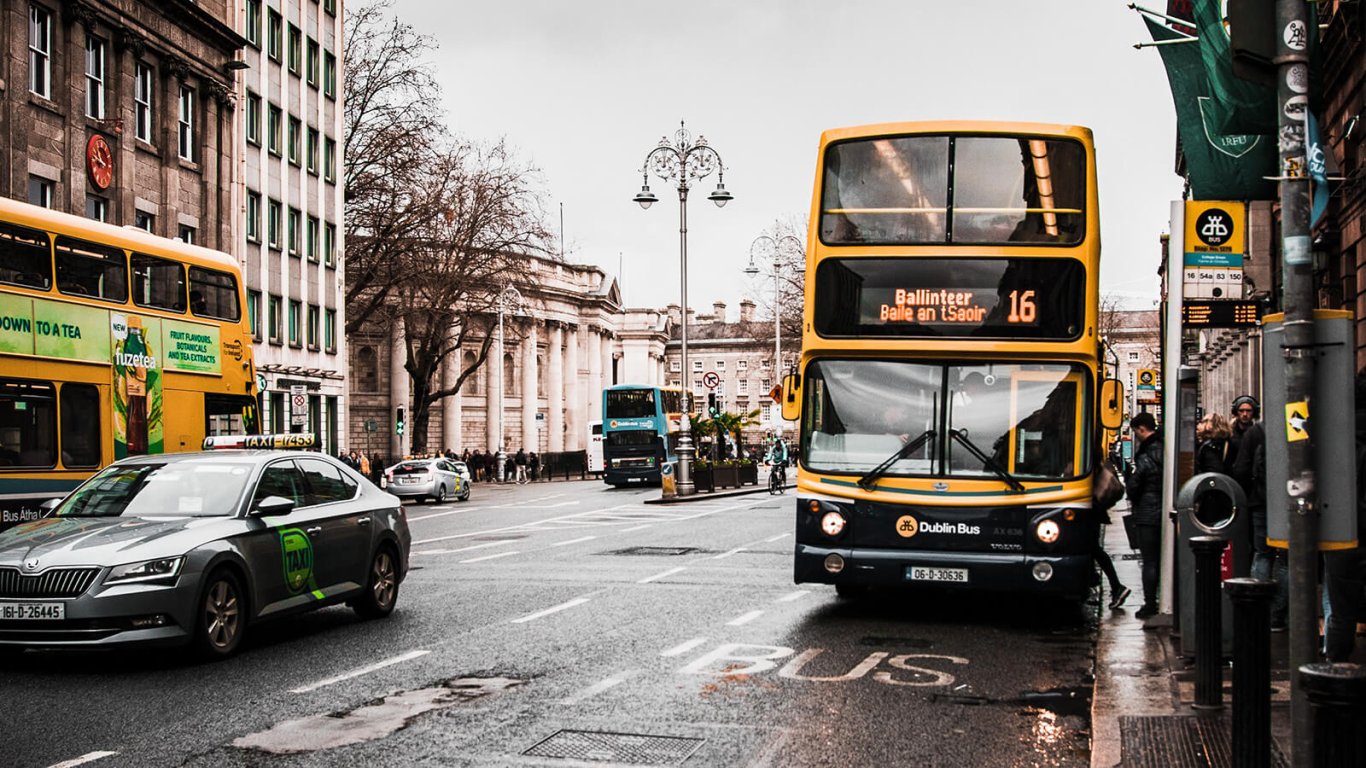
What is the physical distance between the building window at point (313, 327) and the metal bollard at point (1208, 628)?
4902cm

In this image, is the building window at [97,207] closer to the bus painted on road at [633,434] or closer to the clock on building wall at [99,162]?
the clock on building wall at [99,162]

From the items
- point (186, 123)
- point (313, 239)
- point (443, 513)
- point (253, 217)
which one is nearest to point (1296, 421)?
point (443, 513)

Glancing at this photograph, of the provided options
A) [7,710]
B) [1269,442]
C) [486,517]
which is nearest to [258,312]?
[486,517]

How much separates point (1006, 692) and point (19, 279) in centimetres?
1253

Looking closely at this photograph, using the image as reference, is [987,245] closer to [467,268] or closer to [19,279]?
[19,279]

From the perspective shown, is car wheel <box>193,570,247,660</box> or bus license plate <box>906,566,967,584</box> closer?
car wheel <box>193,570,247,660</box>

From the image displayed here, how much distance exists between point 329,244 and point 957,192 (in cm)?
4595

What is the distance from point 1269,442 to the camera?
18.1ft

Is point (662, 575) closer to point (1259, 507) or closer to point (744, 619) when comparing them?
point (744, 619)

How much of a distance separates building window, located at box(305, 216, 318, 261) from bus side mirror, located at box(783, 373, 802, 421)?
4398 cm

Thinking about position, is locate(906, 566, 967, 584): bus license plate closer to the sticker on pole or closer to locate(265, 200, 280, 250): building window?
the sticker on pole

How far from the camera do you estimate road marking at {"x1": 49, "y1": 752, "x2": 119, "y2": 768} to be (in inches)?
278

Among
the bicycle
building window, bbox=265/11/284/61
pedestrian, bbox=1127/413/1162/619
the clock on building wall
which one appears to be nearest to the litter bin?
pedestrian, bbox=1127/413/1162/619

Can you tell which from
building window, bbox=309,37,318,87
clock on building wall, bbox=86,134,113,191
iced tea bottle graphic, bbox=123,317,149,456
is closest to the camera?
iced tea bottle graphic, bbox=123,317,149,456
